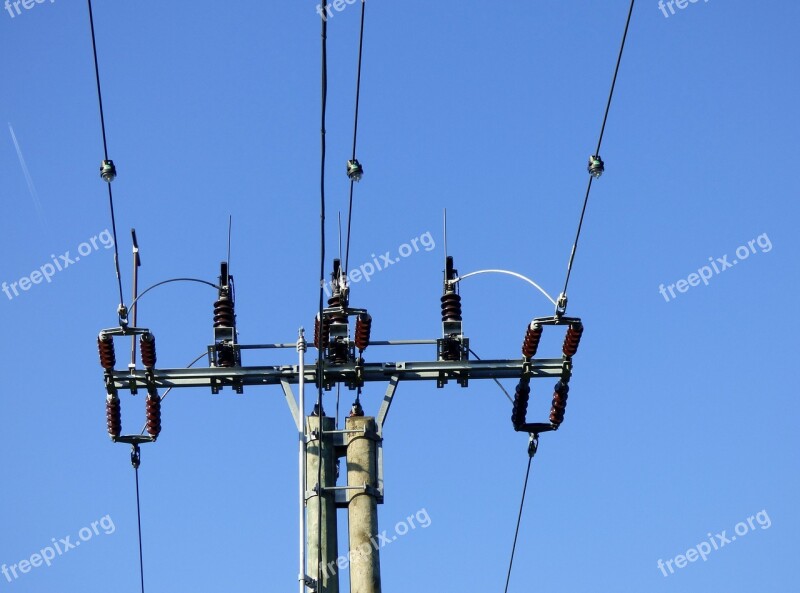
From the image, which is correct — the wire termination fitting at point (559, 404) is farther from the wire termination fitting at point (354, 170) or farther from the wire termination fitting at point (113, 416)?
the wire termination fitting at point (113, 416)

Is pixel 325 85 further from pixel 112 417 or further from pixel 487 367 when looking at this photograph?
pixel 112 417

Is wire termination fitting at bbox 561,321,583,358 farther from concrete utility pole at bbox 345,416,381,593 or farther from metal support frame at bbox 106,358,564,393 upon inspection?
concrete utility pole at bbox 345,416,381,593

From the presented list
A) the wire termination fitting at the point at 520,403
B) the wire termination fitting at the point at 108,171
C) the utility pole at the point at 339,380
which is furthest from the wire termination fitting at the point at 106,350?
the wire termination fitting at the point at 520,403

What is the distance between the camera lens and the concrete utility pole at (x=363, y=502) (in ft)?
56.9

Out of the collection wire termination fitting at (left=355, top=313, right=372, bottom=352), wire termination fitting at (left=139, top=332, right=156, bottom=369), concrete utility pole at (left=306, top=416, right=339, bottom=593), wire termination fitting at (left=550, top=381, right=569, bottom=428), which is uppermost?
wire termination fitting at (left=139, top=332, right=156, bottom=369)

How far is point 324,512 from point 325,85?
6.06 m

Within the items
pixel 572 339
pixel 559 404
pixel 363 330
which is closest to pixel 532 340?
pixel 572 339

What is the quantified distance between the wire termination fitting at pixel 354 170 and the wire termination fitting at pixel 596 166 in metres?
2.66

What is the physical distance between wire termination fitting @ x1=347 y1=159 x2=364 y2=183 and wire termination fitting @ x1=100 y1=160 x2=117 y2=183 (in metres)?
2.86

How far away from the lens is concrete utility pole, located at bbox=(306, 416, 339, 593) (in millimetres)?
17250

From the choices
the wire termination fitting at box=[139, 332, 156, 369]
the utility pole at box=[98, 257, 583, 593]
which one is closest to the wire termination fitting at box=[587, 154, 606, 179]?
the utility pole at box=[98, 257, 583, 593]

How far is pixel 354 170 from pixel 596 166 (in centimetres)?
279

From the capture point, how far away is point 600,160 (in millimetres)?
16906

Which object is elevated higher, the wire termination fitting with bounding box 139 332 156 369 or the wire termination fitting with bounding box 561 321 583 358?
the wire termination fitting with bounding box 139 332 156 369
